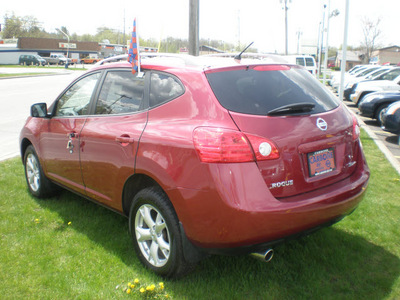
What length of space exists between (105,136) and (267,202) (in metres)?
1.63

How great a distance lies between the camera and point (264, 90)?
299 centimetres

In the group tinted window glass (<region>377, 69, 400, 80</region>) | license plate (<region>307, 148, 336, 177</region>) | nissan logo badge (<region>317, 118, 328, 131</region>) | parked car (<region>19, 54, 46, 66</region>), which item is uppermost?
parked car (<region>19, 54, 46, 66</region>)

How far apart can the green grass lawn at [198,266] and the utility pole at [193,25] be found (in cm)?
544

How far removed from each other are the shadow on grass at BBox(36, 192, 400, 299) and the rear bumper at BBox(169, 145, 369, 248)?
0.48 m

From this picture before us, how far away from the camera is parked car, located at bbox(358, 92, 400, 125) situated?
11703 mm

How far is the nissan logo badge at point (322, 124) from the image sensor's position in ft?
Answer: 9.86

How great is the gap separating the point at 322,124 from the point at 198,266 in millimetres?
Result: 1540

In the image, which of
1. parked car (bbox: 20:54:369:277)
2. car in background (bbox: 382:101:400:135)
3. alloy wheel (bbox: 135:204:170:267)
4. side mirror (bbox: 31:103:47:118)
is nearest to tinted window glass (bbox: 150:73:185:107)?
parked car (bbox: 20:54:369:277)

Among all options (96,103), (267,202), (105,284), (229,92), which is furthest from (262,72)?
(105,284)

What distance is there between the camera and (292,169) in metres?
2.78

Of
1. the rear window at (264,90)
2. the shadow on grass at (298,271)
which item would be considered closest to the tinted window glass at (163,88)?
the rear window at (264,90)

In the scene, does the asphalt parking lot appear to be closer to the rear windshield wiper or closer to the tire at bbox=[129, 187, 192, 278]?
the rear windshield wiper

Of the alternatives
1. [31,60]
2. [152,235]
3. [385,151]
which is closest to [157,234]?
[152,235]

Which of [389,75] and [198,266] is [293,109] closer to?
[198,266]
